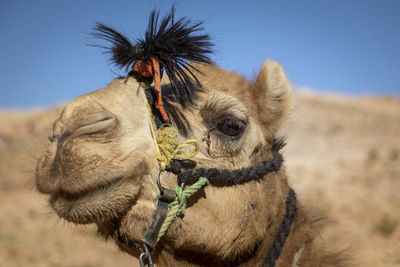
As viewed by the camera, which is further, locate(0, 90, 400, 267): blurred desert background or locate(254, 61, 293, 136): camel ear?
locate(0, 90, 400, 267): blurred desert background

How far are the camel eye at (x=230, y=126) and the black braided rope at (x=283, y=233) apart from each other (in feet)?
2.83

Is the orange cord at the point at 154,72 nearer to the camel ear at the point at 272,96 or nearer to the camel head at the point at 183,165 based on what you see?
the camel head at the point at 183,165

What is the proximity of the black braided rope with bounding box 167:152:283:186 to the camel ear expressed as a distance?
373mm

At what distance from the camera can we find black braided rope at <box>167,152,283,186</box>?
93.4 inches

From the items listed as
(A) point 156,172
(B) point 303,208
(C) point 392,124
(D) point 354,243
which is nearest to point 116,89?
(A) point 156,172

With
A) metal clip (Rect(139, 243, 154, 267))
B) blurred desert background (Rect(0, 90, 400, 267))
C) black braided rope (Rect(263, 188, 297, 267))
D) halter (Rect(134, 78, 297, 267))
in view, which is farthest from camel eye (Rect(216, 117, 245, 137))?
metal clip (Rect(139, 243, 154, 267))

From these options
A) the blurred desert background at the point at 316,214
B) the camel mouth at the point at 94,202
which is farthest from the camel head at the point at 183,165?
the blurred desert background at the point at 316,214

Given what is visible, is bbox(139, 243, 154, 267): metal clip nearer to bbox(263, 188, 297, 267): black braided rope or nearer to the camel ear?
bbox(263, 188, 297, 267): black braided rope

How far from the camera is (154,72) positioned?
238 cm

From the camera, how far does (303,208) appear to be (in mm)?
3355

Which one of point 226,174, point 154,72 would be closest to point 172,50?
point 154,72

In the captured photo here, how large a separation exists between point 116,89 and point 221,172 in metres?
0.97

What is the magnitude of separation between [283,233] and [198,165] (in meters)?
1.02

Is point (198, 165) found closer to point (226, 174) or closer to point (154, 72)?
point (226, 174)
